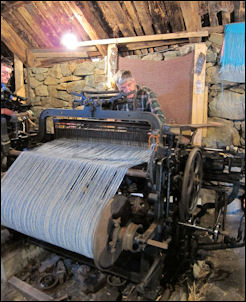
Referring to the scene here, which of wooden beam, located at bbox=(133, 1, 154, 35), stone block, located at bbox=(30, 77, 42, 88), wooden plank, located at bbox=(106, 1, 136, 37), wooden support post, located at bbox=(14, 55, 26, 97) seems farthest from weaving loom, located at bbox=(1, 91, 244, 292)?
stone block, located at bbox=(30, 77, 42, 88)

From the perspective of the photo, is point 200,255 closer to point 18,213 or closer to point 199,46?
point 18,213

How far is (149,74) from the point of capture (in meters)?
4.48

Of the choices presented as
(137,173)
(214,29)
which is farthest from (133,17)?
(137,173)

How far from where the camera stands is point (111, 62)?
466 cm

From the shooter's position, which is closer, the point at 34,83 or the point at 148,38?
the point at 148,38

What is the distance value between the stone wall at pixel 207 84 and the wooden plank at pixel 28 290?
83.1 inches

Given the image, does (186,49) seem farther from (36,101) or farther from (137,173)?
Answer: (36,101)

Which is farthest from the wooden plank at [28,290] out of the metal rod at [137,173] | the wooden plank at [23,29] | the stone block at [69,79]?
the stone block at [69,79]

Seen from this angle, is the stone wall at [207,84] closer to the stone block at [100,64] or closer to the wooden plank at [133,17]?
the stone block at [100,64]

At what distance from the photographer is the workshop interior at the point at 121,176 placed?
6.23 ft

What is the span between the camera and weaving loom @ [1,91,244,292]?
1.80 m

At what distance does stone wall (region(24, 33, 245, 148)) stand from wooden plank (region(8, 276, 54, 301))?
211 cm

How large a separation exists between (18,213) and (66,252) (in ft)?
2.84

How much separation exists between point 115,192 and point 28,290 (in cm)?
114
